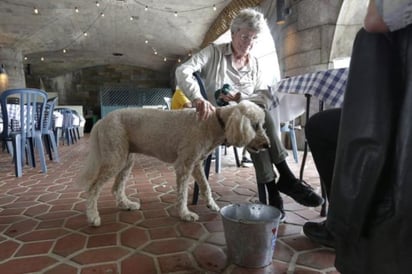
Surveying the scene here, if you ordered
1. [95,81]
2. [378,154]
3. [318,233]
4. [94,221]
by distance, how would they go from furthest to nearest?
[95,81], [94,221], [318,233], [378,154]

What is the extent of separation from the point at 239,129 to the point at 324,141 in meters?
0.43

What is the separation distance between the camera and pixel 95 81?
14.1 meters

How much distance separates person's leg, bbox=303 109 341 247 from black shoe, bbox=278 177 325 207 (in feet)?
0.67

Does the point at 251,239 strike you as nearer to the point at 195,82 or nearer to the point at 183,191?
the point at 183,191

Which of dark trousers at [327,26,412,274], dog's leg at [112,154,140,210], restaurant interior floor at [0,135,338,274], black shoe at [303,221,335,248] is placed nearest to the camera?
dark trousers at [327,26,412,274]

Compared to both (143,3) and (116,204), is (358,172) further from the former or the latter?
(143,3)

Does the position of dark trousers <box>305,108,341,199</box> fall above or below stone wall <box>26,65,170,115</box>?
below

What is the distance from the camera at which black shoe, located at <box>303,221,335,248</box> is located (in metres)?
1.21

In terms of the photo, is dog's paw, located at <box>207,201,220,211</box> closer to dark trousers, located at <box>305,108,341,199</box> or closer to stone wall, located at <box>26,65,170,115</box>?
dark trousers, located at <box>305,108,341,199</box>

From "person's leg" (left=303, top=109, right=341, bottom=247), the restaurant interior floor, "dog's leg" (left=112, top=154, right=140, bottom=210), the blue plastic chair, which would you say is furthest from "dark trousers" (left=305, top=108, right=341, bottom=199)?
the blue plastic chair

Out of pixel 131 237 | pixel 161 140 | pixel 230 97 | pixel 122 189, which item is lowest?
pixel 131 237

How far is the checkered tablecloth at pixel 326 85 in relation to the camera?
4.15 feet

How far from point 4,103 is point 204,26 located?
5.47 metres

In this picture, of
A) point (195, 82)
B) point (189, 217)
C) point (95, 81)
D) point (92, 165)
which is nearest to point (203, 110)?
point (195, 82)
